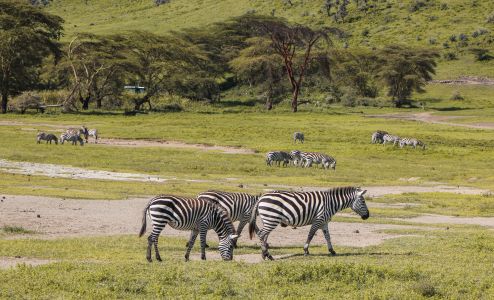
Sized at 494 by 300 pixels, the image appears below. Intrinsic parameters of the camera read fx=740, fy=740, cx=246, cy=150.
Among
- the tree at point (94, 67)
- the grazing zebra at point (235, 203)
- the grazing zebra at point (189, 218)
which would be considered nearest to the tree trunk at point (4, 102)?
the tree at point (94, 67)

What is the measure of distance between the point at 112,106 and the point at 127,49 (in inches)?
281

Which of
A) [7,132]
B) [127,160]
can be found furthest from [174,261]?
[7,132]

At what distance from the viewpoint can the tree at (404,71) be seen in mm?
92062

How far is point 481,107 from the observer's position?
90.5 metres

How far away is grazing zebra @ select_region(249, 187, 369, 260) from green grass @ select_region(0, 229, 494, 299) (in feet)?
2.92

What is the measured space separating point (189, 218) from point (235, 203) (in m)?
2.79

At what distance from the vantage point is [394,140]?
55844 mm

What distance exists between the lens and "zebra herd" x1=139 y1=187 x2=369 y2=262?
16109 mm

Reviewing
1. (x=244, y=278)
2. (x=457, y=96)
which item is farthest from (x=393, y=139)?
(x=457, y=96)

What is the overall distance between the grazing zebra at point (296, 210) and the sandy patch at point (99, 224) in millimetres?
2617

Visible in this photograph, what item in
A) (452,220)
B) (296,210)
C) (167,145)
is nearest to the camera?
(296,210)

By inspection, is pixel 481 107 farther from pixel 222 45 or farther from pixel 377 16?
pixel 377 16

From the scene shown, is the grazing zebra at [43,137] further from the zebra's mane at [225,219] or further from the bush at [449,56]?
the bush at [449,56]

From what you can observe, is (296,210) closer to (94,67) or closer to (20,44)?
(94,67)
